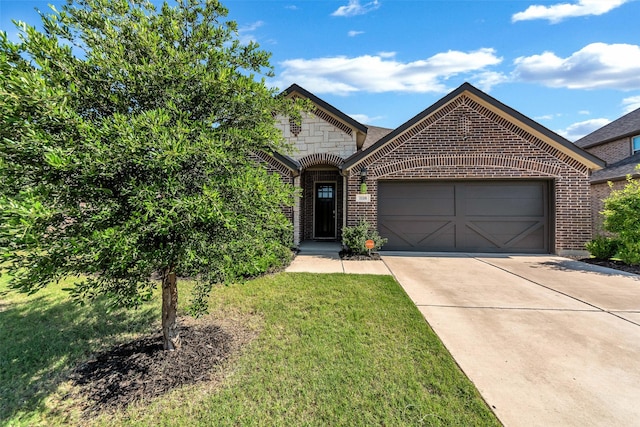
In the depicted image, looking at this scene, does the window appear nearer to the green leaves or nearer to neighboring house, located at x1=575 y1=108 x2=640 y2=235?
the green leaves

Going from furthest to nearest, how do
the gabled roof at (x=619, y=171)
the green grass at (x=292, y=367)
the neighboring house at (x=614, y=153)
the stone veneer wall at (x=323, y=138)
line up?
the neighboring house at (x=614, y=153) → the gabled roof at (x=619, y=171) → the stone veneer wall at (x=323, y=138) → the green grass at (x=292, y=367)

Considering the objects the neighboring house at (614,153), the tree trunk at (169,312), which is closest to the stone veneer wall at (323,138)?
the tree trunk at (169,312)

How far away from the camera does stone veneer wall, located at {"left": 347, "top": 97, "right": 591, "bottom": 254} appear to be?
8.96 m

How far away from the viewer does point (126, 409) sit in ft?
8.22

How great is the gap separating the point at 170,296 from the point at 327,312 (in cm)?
226

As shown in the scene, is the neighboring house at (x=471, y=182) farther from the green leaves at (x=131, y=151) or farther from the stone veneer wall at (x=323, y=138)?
the green leaves at (x=131, y=151)

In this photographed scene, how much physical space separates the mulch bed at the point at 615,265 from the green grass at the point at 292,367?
679 cm

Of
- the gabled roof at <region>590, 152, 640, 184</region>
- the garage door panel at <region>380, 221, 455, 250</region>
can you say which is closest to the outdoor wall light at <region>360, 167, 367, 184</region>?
the garage door panel at <region>380, 221, 455, 250</region>

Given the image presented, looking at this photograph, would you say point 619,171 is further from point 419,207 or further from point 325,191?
point 325,191

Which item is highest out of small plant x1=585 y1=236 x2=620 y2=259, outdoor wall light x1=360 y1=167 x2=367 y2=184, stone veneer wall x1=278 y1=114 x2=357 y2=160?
stone veneer wall x1=278 y1=114 x2=357 y2=160

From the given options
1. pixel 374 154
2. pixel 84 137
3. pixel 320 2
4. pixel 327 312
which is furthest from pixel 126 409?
pixel 320 2

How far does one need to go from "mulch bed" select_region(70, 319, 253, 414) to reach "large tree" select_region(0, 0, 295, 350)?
1.02 ft

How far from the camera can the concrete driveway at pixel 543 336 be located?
8.19 ft

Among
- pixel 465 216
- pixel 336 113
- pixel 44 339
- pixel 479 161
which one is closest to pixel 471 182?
pixel 479 161
